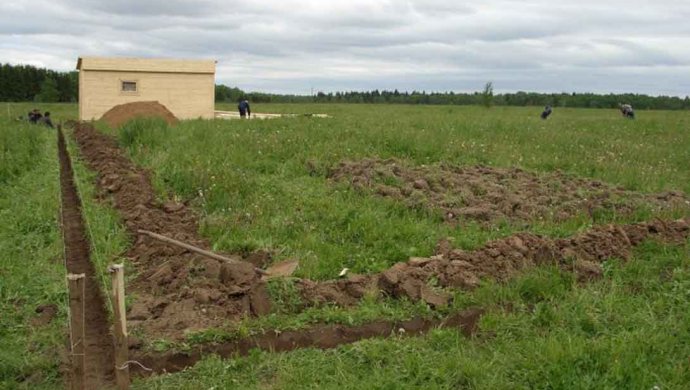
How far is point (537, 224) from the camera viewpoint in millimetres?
8078

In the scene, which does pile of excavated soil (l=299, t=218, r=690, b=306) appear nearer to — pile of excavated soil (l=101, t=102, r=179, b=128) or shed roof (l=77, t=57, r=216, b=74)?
pile of excavated soil (l=101, t=102, r=179, b=128)

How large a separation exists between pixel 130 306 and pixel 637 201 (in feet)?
23.6

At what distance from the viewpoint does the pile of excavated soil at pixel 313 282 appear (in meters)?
5.17

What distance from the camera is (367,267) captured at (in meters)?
6.52

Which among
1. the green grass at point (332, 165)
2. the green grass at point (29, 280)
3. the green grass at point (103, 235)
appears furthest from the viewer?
the green grass at point (332, 165)

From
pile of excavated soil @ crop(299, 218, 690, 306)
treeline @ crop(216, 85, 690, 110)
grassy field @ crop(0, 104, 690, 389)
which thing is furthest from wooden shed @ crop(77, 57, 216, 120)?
treeline @ crop(216, 85, 690, 110)

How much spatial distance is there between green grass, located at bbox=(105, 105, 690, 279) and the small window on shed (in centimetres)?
982

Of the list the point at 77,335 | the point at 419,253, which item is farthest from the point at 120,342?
the point at 419,253

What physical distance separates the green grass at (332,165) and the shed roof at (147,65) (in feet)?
29.8

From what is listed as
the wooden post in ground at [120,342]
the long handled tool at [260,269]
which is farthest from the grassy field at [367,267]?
the wooden post in ground at [120,342]

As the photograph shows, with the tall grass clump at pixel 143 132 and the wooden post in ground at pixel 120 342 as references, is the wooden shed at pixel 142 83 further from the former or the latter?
the wooden post in ground at pixel 120 342

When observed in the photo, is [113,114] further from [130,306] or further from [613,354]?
[613,354]

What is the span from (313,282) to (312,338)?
0.88 meters

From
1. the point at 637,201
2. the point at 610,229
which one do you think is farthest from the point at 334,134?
the point at 610,229
